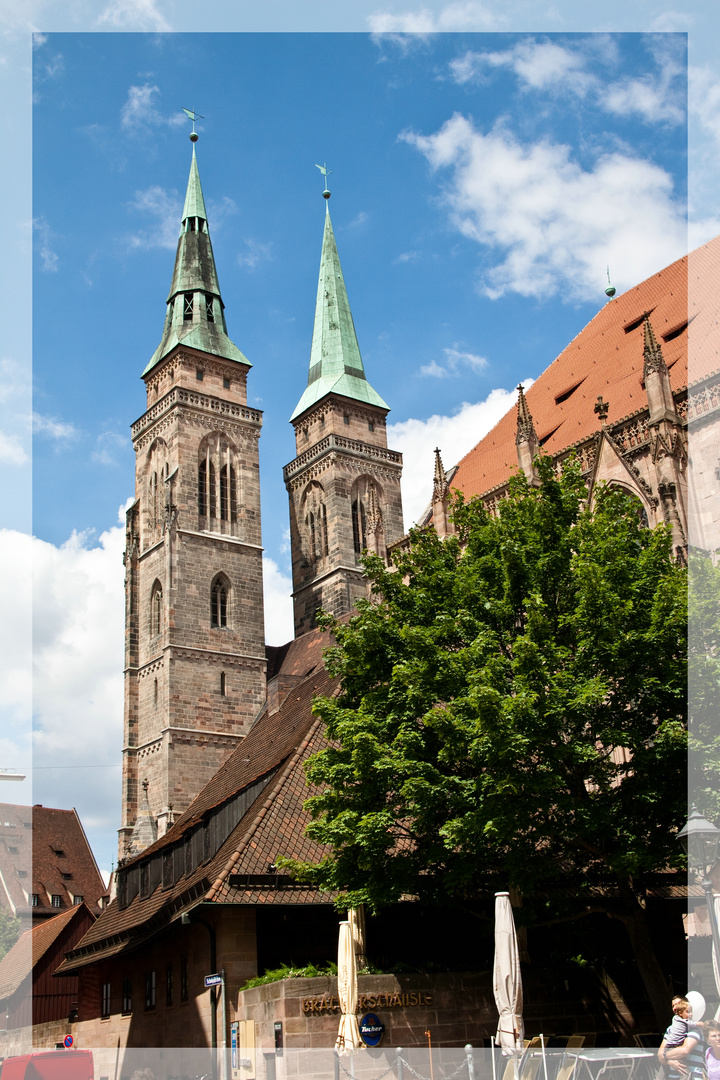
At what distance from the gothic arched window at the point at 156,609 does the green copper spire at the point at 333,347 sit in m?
15.8

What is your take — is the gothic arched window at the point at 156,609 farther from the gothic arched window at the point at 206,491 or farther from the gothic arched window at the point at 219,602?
the gothic arched window at the point at 206,491

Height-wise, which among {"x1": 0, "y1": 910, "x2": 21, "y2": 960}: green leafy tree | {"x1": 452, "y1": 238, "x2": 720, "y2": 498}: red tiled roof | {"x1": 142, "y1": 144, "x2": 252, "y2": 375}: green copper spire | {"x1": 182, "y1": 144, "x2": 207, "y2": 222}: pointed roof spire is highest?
{"x1": 182, "y1": 144, "x2": 207, "y2": 222}: pointed roof spire

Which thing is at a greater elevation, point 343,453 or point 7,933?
point 343,453

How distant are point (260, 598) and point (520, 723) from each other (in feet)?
109

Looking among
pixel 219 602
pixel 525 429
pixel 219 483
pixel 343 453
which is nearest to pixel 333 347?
pixel 343 453

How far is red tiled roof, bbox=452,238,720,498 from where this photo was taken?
2809cm

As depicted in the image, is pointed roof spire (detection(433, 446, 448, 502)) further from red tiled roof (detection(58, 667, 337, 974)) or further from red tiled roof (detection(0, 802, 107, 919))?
red tiled roof (detection(0, 802, 107, 919))

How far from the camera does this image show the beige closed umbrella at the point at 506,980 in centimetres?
1339

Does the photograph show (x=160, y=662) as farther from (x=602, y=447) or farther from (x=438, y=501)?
(x=602, y=447)

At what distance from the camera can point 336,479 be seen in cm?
5453

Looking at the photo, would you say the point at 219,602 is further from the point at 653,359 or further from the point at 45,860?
the point at 653,359

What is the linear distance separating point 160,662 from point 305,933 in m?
26.8

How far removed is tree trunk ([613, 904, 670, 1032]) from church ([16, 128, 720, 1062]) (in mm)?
2097

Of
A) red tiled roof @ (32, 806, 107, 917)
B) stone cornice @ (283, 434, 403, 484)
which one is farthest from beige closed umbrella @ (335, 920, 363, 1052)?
stone cornice @ (283, 434, 403, 484)
